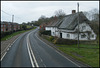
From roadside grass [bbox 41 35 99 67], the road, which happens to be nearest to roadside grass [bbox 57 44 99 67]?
roadside grass [bbox 41 35 99 67]

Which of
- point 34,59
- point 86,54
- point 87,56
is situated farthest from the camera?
point 86,54

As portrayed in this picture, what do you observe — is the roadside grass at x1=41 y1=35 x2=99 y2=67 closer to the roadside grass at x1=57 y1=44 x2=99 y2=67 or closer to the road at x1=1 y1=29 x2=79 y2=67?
the roadside grass at x1=57 y1=44 x2=99 y2=67

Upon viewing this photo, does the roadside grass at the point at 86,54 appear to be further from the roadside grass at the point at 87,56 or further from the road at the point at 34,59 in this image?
the road at the point at 34,59

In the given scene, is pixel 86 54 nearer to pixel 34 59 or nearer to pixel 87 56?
pixel 87 56

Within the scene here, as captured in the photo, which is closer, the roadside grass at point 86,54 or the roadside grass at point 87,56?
the roadside grass at point 87,56

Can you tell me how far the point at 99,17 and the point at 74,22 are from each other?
688cm

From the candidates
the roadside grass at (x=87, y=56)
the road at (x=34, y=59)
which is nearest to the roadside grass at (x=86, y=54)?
the roadside grass at (x=87, y=56)

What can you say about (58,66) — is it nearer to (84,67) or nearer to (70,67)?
(70,67)

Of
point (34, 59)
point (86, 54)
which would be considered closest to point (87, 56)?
point (86, 54)

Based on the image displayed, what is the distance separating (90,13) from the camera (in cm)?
3862

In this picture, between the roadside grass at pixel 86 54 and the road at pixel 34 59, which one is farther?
the roadside grass at pixel 86 54

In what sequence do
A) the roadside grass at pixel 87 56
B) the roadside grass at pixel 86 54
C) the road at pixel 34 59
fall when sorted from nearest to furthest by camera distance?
the road at pixel 34 59, the roadside grass at pixel 87 56, the roadside grass at pixel 86 54

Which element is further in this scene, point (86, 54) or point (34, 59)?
point (86, 54)

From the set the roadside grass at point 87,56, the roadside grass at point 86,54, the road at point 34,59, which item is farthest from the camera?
the roadside grass at point 86,54
